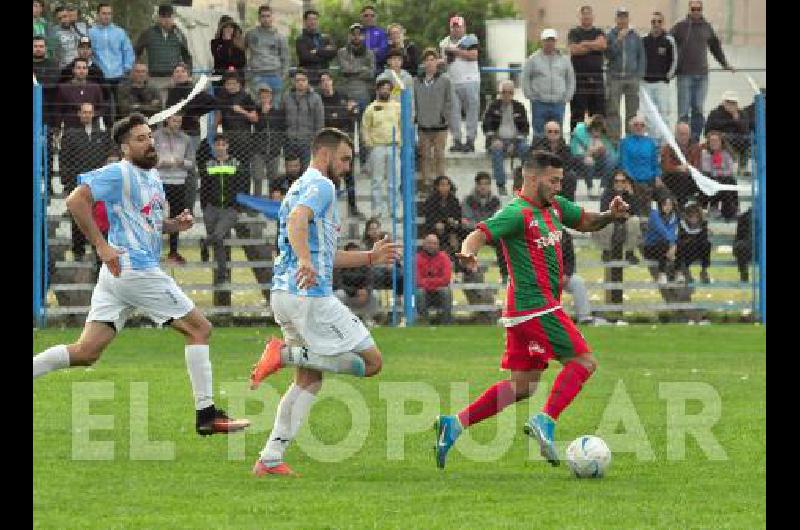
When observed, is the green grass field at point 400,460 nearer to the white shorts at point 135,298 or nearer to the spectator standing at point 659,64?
the white shorts at point 135,298

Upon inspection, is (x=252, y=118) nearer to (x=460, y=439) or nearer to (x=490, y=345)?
(x=490, y=345)

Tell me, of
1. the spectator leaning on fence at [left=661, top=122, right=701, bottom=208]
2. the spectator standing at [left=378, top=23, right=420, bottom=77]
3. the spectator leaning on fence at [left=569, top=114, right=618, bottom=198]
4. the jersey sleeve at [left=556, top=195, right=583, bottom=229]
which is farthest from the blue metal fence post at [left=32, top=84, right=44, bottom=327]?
the jersey sleeve at [left=556, top=195, right=583, bottom=229]

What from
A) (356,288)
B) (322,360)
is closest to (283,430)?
(322,360)

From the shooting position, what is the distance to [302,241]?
35.3 ft

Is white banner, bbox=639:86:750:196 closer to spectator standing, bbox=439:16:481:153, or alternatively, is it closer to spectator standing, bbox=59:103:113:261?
spectator standing, bbox=439:16:481:153

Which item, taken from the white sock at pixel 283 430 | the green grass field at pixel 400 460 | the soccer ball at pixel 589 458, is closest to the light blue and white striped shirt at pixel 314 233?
the white sock at pixel 283 430

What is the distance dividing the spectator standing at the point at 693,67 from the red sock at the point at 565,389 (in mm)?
14154

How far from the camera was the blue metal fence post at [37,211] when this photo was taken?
22.4 m

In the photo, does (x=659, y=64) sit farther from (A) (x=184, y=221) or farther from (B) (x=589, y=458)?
(B) (x=589, y=458)

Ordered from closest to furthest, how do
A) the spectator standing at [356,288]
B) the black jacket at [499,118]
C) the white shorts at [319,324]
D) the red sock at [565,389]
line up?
the white shorts at [319,324] < the red sock at [565,389] < the spectator standing at [356,288] < the black jacket at [499,118]

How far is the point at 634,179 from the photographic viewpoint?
79.2ft

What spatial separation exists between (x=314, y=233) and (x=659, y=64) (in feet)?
49.2

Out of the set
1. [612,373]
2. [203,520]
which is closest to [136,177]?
[203,520]

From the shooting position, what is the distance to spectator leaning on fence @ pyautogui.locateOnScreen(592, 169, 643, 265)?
2383cm
